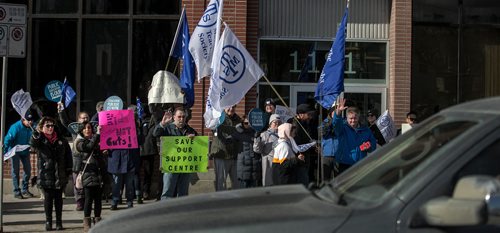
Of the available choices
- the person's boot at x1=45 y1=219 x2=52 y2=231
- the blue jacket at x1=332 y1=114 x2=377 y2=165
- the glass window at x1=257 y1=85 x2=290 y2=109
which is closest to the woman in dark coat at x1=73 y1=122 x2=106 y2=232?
the person's boot at x1=45 y1=219 x2=52 y2=231

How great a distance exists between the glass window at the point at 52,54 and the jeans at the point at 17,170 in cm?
112

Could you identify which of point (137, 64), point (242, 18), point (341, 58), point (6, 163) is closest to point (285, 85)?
point (242, 18)

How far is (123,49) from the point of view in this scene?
13.5 m

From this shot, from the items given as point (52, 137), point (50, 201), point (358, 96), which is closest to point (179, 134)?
point (52, 137)

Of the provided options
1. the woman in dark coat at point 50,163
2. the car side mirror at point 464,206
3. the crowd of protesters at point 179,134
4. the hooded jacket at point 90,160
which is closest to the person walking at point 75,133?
the crowd of protesters at point 179,134

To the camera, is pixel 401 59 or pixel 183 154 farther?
pixel 401 59

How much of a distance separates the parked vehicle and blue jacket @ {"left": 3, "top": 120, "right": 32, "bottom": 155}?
9.59 m

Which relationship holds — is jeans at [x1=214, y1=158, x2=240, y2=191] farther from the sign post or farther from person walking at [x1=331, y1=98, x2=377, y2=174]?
the sign post

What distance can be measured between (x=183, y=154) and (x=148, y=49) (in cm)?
415

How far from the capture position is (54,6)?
13422 millimetres

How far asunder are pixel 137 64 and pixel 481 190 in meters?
11.2

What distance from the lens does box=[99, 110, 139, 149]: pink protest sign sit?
9841 mm

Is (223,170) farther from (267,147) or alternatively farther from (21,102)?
(21,102)

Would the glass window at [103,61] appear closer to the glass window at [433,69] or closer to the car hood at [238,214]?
the glass window at [433,69]
